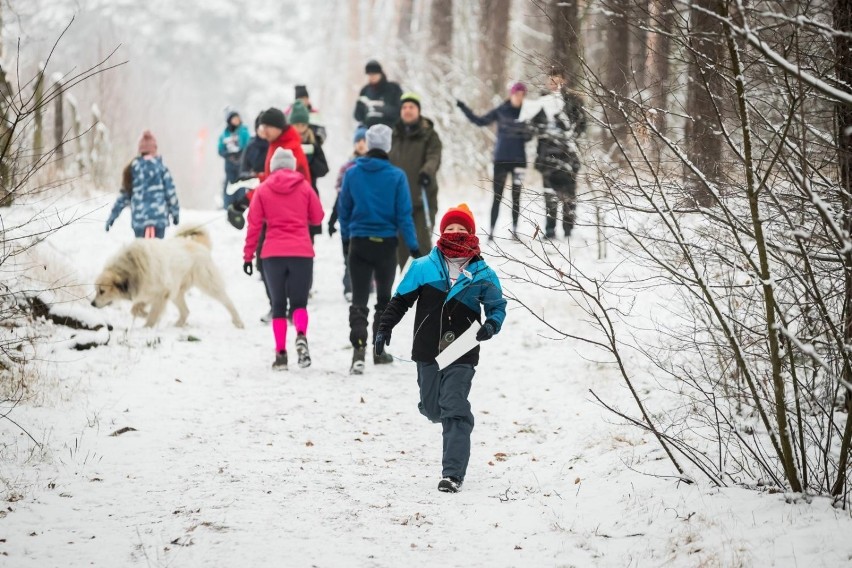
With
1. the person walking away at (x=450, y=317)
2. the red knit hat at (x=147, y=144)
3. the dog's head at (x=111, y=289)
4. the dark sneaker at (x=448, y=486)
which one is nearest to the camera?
the dark sneaker at (x=448, y=486)

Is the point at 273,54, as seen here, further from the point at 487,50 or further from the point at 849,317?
the point at 849,317

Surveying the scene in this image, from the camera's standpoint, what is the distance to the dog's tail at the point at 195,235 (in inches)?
374

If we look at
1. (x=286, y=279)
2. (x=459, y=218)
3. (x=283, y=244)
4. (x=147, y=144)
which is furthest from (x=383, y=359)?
(x=147, y=144)

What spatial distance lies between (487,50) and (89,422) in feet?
43.5

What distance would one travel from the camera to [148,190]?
1014 cm

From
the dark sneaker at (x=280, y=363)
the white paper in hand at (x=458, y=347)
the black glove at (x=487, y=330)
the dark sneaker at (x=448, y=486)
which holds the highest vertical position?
the black glove at (x=487, y=330)

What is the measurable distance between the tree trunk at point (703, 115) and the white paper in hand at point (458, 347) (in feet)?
4.98

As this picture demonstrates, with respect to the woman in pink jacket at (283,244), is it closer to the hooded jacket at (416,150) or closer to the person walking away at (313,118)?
the hooded jacket at (416,150)

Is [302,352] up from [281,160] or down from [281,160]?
down

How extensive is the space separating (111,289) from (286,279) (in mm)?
2747

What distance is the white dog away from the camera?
345 inches

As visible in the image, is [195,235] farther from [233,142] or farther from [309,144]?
[233,142]

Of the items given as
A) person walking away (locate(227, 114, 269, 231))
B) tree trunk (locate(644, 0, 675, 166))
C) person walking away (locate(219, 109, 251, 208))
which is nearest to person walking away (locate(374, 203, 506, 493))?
tree trunk (locate(644, 0, 675, 166))

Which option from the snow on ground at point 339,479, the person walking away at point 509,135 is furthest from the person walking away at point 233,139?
the snow on ground at point 339,479
